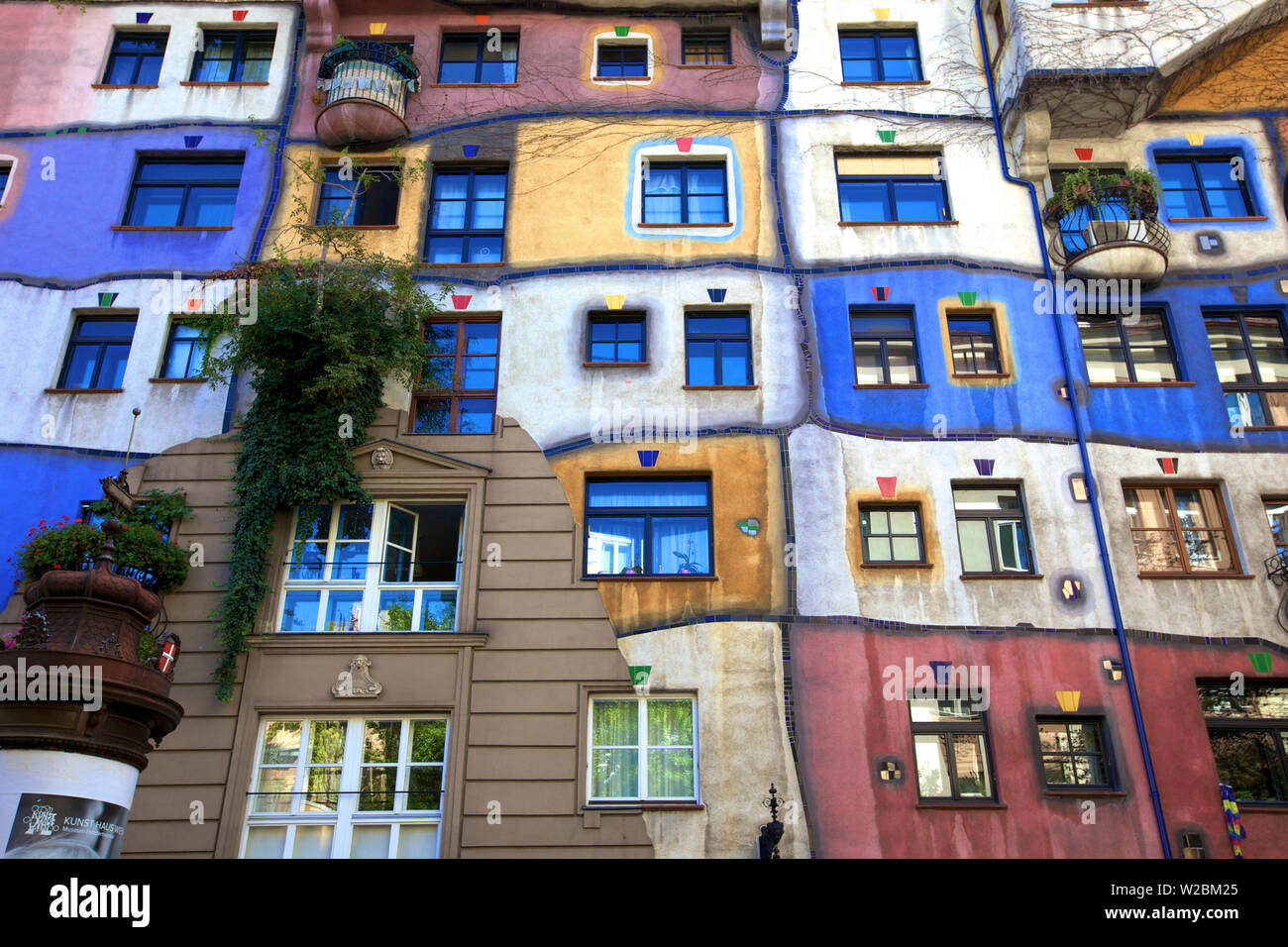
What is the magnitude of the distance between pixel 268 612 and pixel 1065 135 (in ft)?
51.7

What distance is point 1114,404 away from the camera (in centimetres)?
1712

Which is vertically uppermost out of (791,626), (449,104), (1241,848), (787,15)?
(787,15)

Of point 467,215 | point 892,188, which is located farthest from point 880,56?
point 467,215

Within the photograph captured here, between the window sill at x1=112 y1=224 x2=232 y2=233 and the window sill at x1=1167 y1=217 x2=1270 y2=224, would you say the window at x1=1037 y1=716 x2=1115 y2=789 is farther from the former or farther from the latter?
the window sill at x1=112 y1=224 x2=232 y2=233

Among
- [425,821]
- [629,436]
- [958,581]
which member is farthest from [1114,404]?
[425,821]

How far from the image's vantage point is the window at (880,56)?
20.5 meters

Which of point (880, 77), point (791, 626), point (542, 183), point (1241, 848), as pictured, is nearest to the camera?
point (1241, 848)

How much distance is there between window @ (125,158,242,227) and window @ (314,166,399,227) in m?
1.63

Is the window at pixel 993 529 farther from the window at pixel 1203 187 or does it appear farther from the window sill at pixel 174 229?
the window sill at pixel 174 229

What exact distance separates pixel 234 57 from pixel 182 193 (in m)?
3.32

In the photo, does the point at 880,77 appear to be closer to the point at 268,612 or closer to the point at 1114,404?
the point at 1114,404

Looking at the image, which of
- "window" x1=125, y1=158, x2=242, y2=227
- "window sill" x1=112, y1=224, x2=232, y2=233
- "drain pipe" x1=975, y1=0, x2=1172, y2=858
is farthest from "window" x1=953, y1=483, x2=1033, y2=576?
"window" x1=125, y1=158, x2=242, y2=227

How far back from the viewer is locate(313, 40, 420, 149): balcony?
19.1 meters

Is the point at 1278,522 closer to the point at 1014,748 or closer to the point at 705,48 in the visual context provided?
the point at 1014,748
